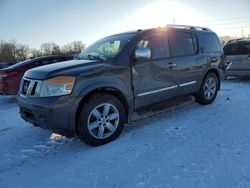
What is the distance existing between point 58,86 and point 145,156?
161 cm

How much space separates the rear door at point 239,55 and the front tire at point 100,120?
276 inches

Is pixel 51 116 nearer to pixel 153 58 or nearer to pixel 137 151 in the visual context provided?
pixel 137 151

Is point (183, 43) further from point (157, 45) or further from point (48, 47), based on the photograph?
point (48, 47)

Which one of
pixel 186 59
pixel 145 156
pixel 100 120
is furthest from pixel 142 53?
pixel 145 156

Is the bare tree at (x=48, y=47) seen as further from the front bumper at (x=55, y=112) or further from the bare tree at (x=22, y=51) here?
the front bumper at (x=55, y=112)

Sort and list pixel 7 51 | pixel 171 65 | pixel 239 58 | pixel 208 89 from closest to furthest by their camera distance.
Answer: pixel 171 65, pixel 208 89, pixel 239 58, pixel 7 51

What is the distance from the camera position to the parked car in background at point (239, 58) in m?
9.65

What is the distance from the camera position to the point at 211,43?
651 centimetres

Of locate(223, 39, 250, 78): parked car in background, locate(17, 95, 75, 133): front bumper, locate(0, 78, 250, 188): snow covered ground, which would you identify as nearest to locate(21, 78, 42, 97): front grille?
locate(17, 95, 75, 133): front bumper

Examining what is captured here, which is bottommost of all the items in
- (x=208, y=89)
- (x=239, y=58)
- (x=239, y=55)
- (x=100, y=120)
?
(x=208, y=89)

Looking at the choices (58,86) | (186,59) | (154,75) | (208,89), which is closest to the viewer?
(58,86)

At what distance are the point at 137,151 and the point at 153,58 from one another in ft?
6.04

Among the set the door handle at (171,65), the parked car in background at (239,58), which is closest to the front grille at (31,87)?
the door handle at (171,65)

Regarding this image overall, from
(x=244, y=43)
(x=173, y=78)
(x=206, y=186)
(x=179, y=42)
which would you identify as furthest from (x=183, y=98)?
(x=244, y=43)
